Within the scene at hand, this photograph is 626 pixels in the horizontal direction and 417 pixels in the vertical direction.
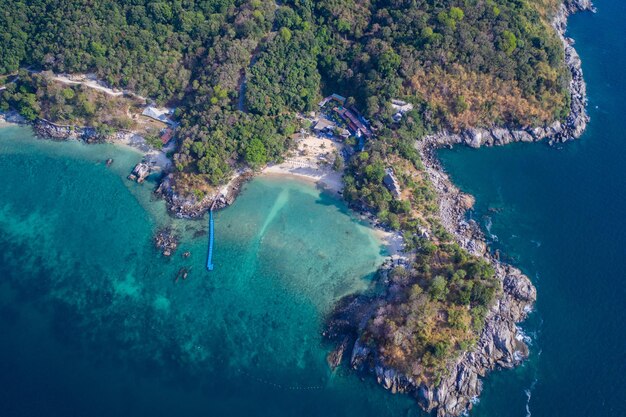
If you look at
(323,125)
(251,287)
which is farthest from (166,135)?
(251,287)

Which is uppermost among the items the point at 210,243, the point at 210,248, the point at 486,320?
the point at 486,320

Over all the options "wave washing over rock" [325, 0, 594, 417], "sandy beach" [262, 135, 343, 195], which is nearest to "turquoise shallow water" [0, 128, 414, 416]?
"sandy beach" [262, 135, 343, 195]

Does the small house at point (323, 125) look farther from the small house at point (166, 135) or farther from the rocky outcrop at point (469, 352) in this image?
the rocky outcrop at point (469, 352)

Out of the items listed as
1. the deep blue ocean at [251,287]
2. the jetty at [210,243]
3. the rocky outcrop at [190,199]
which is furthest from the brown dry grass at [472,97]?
the jetty at [210,243]

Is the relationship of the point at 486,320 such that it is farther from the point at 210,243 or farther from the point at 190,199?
the point at 190,199

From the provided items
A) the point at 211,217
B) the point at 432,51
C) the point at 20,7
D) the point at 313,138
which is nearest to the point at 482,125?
the point at 432,51
